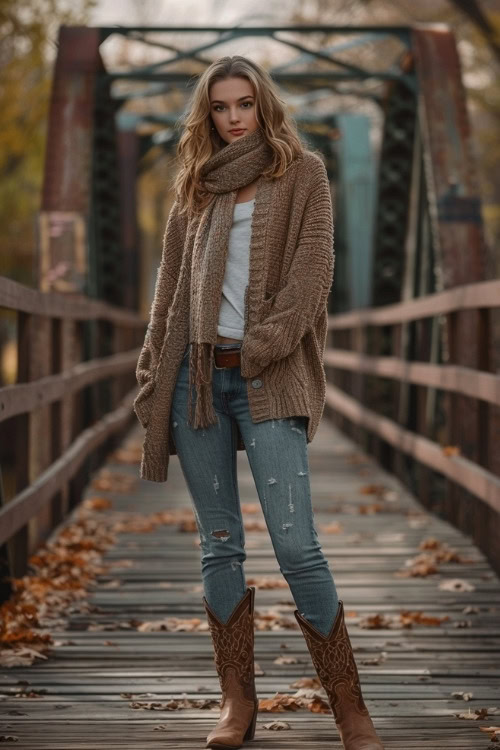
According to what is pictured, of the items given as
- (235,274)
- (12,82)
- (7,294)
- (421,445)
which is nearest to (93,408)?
(421,445)

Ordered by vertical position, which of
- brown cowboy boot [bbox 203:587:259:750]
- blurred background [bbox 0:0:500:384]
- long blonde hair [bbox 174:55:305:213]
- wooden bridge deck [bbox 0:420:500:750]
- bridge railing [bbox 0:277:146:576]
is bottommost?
wooden bridge deck [bbox 0:420:500:750]

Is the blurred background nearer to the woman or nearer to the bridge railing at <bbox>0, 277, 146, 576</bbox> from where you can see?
the bridge railing at <bbox>0, 277, 146, 576</bbox>

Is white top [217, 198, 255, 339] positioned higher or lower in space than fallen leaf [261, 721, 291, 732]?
higher

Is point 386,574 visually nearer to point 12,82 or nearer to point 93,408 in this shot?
point 93,408

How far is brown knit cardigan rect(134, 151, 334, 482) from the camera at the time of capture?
3674mm

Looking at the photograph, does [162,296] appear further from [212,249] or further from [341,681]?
[341,681]

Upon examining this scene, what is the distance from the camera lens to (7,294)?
5367 mm

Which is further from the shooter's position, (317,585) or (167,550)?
(167,550)

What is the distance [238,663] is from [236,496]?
479mm

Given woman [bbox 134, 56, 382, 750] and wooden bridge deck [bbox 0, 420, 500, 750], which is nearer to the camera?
woman [bbox 134, 56, 382, 750]

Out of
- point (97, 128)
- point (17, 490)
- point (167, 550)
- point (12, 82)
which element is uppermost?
point (12, 82)

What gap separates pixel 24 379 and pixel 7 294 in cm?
78

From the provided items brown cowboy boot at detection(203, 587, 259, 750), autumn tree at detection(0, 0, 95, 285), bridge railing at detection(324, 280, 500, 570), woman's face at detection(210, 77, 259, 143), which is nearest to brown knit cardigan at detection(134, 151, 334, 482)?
woman's face at detection(210, 77, 259, 143)

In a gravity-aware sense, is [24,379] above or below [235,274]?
below
